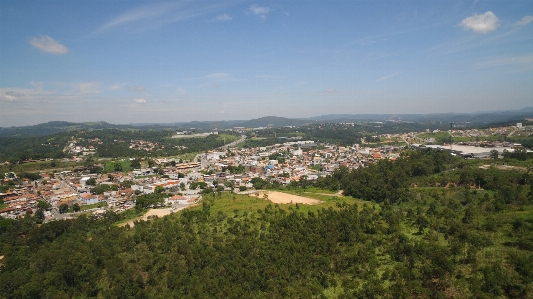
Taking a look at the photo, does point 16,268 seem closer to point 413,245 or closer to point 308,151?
point 413,245

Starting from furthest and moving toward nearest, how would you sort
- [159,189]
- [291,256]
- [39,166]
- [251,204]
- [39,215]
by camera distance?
[39,166] → [159,189] → [39,215] → [251,204] → [291,256]

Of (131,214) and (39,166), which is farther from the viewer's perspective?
(39,166)

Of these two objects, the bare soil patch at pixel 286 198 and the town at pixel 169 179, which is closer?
the bare soil patch at pixel 286 198

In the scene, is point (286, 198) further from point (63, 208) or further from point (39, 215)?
point (39, 215)

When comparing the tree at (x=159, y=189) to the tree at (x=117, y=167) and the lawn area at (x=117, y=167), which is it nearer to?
the lawn area at (x=117, y=167)

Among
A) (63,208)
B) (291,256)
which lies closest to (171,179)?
(63,208)

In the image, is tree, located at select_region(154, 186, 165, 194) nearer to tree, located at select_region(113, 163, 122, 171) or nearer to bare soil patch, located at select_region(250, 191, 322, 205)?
bare soil patch, located at select_region(250, 191, 322, 205)

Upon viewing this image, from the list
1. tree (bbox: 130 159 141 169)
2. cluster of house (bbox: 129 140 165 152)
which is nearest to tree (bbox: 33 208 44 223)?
tree (bbox: 130 159 141 169)

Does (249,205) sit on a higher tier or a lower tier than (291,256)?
lower

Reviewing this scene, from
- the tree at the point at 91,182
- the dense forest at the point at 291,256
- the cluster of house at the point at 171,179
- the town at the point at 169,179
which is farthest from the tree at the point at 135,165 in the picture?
the dense forest at the point at 291,256
